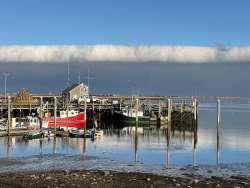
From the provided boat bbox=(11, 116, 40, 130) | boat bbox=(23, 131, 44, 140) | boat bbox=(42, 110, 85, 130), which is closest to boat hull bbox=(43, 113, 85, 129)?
boat bbox=(42, 110, 85, 130)

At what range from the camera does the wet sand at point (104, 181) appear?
1175 inches

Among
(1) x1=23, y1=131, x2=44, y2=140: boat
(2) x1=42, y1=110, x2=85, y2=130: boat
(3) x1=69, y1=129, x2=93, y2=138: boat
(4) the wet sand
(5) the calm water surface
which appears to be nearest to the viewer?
(4) the wet sand

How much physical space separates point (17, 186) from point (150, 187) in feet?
23.7

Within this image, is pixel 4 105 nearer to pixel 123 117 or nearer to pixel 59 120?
pixel 59 120

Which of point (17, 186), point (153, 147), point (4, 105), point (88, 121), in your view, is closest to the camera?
point (17, 186)

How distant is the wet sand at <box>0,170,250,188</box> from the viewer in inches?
1175

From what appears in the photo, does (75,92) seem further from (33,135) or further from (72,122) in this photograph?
(33,135)

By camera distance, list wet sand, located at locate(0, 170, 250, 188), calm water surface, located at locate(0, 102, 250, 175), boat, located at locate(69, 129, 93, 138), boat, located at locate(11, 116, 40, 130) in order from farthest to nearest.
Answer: boat, located at locate(11, 116, 40, 130), boat, located at locate(69, 129, 93, 138), calm water surface, located at locate(0, 102, 250, 175), wet sand, located at locate(0, 170, 250, 188)

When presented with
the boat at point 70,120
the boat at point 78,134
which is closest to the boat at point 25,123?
the boat at point 78,134

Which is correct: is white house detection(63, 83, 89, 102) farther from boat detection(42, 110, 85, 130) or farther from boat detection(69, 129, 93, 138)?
boat detection(69, 129, 93, 138)

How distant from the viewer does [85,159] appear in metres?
47.7

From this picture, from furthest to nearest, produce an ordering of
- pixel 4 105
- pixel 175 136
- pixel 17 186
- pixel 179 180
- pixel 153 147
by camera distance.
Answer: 1. pixel 4 105
2. pixel 175 136
3. pixel 153 147
4. pixel 179 180
5. pixel 17 186

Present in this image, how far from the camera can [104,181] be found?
31.1 meters

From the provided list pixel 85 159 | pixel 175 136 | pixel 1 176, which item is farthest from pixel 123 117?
pixel 1 176
